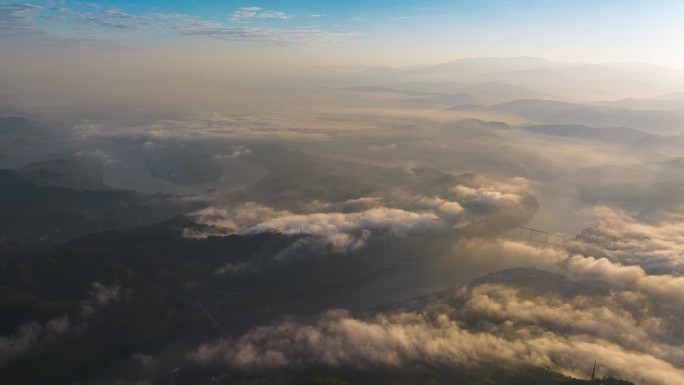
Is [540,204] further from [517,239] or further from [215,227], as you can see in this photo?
[215,227]

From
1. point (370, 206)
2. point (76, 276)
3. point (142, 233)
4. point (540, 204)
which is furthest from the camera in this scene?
point (540, 204)

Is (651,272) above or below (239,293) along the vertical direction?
above

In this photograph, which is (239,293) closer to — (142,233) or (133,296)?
(133,296)

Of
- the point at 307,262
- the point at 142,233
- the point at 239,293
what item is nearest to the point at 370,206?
the point at 307,262

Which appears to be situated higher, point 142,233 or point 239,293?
point 142,233

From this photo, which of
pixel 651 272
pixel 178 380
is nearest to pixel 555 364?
pixel 651 272

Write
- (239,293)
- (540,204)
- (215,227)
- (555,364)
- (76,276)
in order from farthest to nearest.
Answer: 1. (540,204)
2. (215,227)
3. (239,293)
4. (76,276)
5. (555,364)

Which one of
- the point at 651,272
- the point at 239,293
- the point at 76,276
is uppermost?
the point at 651,272

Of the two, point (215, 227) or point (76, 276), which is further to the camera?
point (215, 227)

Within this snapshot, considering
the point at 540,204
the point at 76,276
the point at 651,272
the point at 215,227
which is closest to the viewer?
the point at 651,272
